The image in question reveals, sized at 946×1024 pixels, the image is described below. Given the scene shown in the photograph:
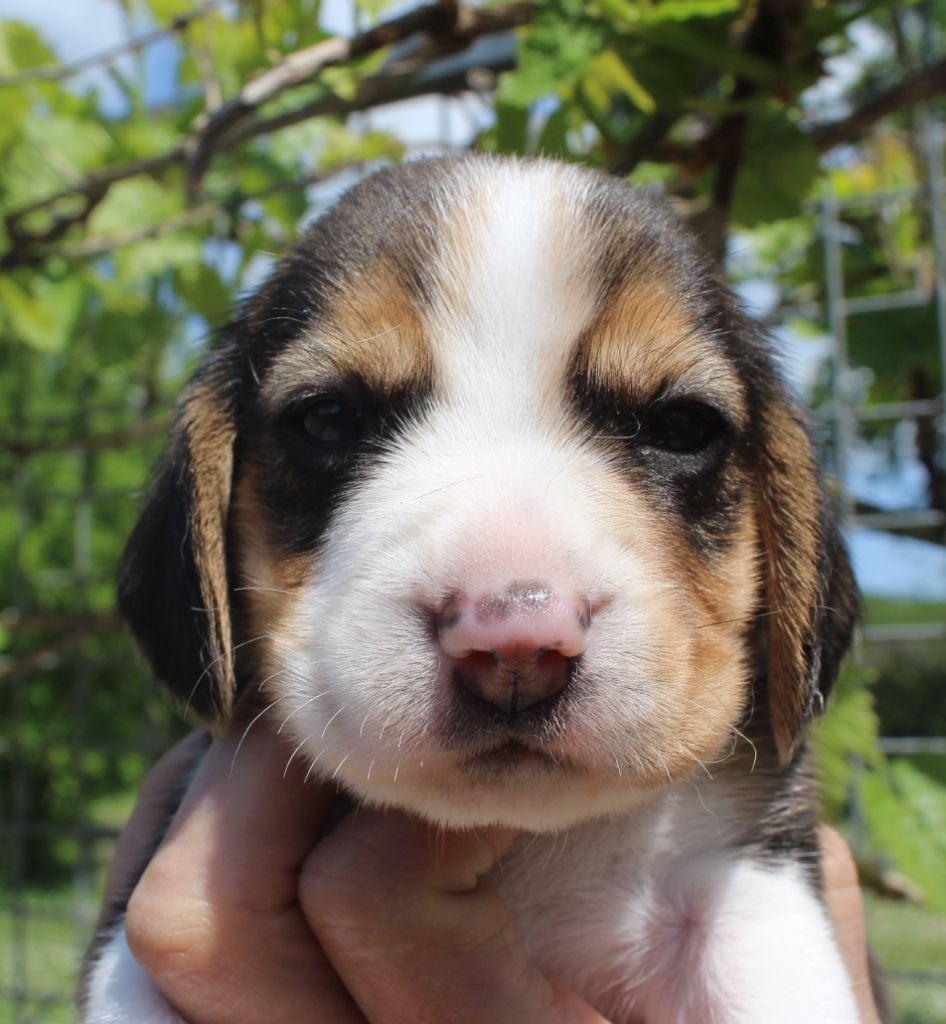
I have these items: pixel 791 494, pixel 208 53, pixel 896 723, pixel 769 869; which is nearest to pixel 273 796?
pixel 769 869

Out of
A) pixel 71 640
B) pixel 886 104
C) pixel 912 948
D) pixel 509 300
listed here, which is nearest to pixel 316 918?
pixel 509 300

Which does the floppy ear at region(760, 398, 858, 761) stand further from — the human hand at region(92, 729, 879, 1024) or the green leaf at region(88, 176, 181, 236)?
the green leaf at region(88, 176, 181, 236)

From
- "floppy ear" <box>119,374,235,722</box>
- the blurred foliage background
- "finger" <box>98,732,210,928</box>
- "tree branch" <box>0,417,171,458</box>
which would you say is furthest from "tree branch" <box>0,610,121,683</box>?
"floppy ear" <box>119,374,235,722</box>

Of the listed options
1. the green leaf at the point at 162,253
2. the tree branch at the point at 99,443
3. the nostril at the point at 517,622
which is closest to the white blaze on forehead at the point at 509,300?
the nostril at the point at 517,622

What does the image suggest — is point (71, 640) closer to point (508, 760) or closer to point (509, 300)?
point (509, 300)

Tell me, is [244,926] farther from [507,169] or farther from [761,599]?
[507,169]

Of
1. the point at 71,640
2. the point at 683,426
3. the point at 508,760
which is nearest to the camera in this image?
the point at 508,760

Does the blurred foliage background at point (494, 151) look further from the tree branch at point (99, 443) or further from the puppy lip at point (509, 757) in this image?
the puppy lip at point (509, 757)
